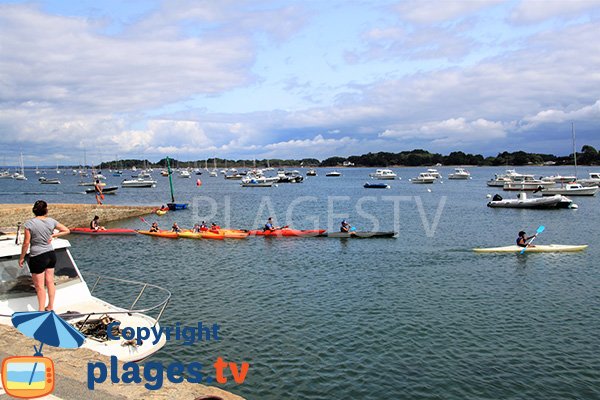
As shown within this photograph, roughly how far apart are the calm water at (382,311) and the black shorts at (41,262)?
209 inches

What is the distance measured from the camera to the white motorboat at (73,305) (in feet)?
37.5

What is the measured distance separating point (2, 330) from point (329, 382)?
8.80m

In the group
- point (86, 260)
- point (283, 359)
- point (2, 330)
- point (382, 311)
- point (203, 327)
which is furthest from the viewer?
point (86, 260)

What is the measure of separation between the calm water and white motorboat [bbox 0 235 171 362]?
3061 millimetres

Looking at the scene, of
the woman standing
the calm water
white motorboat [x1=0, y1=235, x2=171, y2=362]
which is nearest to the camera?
the woman standing

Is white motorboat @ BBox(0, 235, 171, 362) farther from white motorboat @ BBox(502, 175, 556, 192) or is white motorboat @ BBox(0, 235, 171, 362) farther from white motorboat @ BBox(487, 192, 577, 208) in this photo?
white motorboat @ BBox(502, 175, 556, 192)

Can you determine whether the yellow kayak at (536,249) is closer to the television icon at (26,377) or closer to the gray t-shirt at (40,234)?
the gray t-shirt at (40,234)

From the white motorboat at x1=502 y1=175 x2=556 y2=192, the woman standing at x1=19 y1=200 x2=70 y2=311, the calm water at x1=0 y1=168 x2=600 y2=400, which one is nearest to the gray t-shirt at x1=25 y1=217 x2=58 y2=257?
the woman standing at x1=19 y1=200 x2=70 y2=311

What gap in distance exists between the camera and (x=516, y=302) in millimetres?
20703

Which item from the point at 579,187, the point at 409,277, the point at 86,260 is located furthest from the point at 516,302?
the point at 579,187

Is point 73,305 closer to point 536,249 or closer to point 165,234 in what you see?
point 165,234

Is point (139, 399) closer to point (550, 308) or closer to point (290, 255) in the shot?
point (550, 308)

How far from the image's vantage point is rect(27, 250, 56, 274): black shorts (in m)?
11.1

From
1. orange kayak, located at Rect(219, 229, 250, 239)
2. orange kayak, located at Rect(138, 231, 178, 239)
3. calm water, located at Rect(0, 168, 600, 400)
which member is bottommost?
calm water, located at Rect(0, 168, 600, 400)
